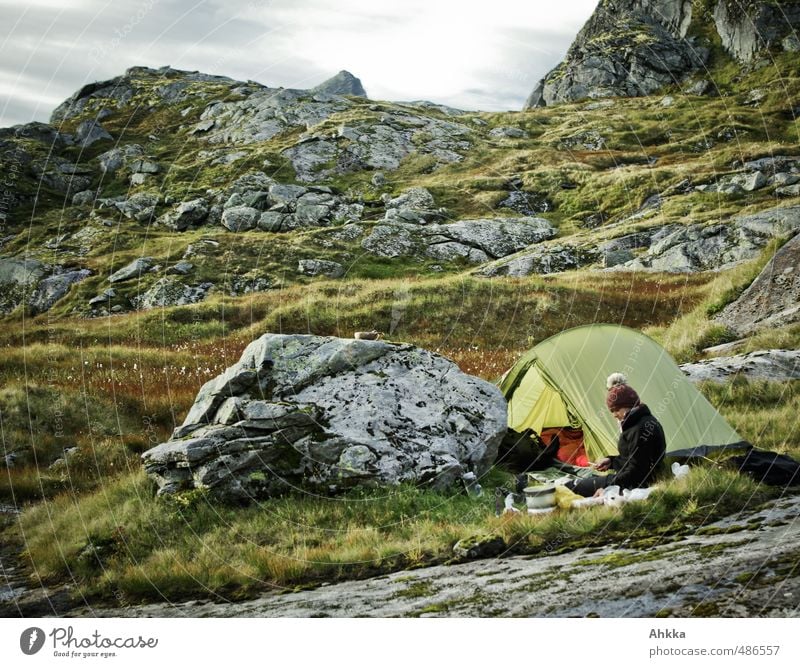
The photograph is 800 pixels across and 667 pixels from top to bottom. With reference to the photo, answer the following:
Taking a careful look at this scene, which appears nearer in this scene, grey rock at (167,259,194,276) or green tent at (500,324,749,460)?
green tent at (500,324,749,460)

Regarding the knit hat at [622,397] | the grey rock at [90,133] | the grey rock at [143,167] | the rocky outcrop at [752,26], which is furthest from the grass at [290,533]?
the rocky outcrop at [752,26]

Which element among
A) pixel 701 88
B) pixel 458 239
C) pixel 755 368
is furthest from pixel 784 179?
pixel 701 88

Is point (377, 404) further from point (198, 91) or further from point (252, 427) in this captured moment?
point (198, 91)

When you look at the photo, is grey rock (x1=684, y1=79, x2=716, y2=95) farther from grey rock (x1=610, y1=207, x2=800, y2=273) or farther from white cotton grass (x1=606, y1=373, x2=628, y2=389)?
white cotton grass (x1=606, y1=373, x2=628, y2=389)

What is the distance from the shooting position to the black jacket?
346 inches

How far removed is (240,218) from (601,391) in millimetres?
47980

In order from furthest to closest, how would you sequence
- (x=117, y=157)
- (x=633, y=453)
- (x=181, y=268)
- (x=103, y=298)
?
(x=117, y=157)
(x=181, y=268)
(x=103, y=298)
(x=633, y=453)

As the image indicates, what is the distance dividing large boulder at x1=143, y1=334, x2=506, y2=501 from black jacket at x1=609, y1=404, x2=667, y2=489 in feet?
7.08

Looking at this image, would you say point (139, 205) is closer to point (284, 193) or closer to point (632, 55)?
point (284, 193)

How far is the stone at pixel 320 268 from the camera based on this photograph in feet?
136

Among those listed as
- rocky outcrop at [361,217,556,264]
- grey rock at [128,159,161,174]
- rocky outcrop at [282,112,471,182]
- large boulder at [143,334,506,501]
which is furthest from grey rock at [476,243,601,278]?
grey rock at [128,159,161,174]

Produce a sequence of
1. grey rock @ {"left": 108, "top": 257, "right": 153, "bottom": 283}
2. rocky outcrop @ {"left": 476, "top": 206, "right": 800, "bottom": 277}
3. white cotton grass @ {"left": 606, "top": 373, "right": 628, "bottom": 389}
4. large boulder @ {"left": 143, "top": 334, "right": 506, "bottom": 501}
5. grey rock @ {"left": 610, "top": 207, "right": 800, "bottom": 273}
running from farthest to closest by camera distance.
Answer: grey rock @ {"left": 108, "top": 257, "right": 153, "bottom": 283}
rocky outcrop @ {"left": 476, "top": 206, "right": 800, "bottom": 277}
grey rock @ {"left": 610, "top": 207, "right": 800, "bottom": 273}
white cotton grass @ {"left": 606, "top": 373, "right": 628, "bottom": 389}
large boulder @ {"left": 143, "top": 334, "right": 506, "bottom": 501}

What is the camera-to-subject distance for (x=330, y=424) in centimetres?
961
